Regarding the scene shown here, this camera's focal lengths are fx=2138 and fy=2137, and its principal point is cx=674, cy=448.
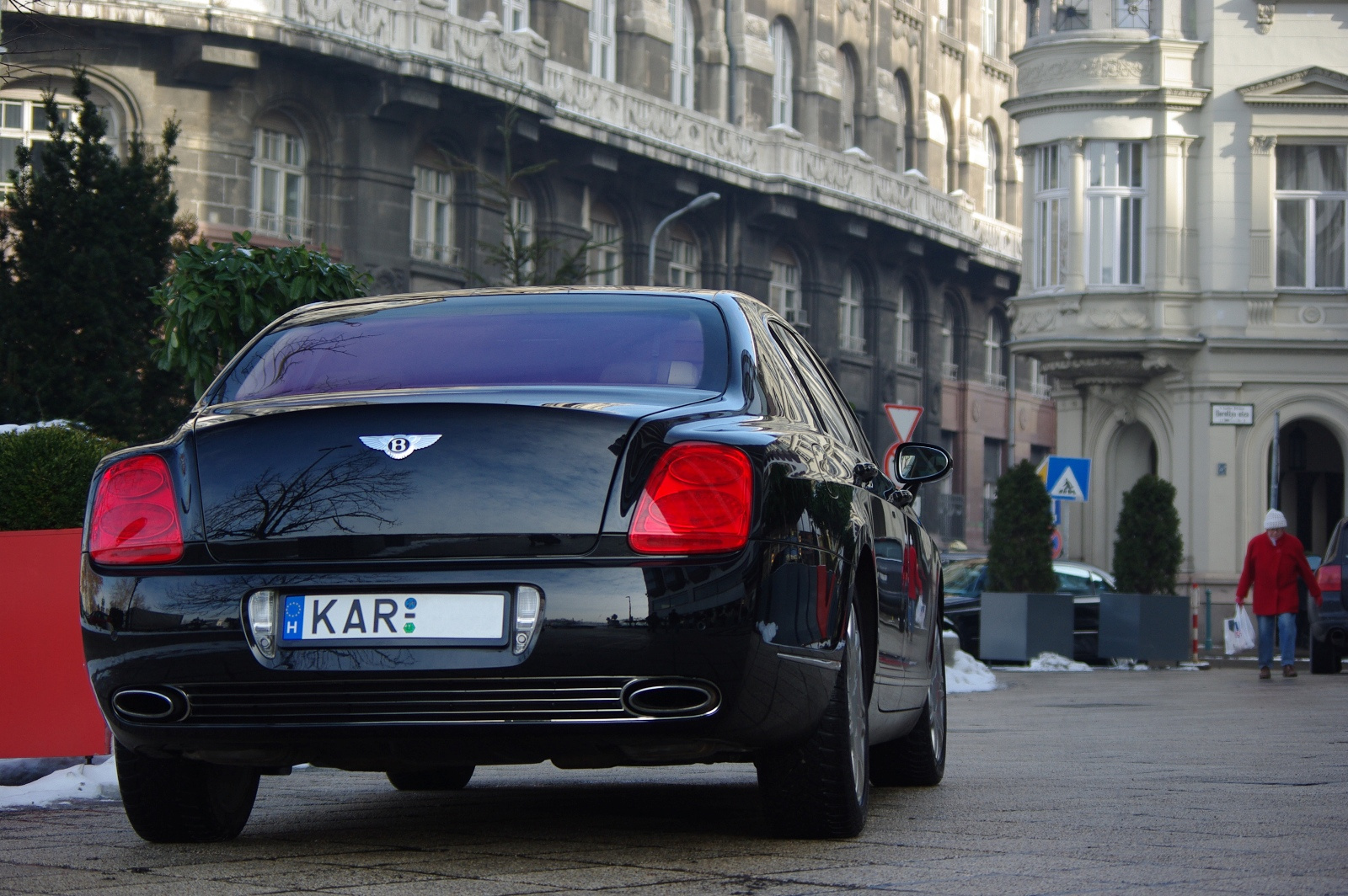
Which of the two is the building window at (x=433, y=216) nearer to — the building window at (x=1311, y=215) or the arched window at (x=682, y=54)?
the arched window at (x=682, y=54)

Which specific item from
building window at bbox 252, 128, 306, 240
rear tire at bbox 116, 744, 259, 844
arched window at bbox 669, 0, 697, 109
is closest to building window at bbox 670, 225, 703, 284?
arched window at bbox 669, 0, 697, 109

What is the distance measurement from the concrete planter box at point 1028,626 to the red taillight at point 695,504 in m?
20.9

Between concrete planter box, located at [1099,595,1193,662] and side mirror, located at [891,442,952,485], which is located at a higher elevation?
side mirror, located at [891,442,952,485]

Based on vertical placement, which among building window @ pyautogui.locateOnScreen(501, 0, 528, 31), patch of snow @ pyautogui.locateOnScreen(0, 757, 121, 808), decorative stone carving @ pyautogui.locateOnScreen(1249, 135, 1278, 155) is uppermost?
building window @ pyautogui.locateOnScreen(501, 0, 528, 31)

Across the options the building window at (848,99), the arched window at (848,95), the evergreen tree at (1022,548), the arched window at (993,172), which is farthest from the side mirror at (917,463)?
the arched window at (993,172)

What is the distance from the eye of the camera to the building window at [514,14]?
3866cm

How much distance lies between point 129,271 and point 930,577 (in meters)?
16.3

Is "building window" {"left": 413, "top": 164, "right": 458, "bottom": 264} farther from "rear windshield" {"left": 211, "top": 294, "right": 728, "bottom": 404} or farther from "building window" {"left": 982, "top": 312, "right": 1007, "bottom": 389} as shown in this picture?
"rear windshield" {"left": 211, "top": 294, "right": 728, "bottom": 404}

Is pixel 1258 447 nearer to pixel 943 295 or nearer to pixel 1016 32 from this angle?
pixel 943 295

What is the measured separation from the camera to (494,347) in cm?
606

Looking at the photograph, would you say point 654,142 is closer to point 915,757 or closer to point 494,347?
point 915,757

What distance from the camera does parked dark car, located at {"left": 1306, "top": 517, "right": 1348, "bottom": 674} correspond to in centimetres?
2256

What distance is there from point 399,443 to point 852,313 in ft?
150

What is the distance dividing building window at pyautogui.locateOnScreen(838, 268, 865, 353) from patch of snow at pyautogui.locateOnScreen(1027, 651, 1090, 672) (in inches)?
961
